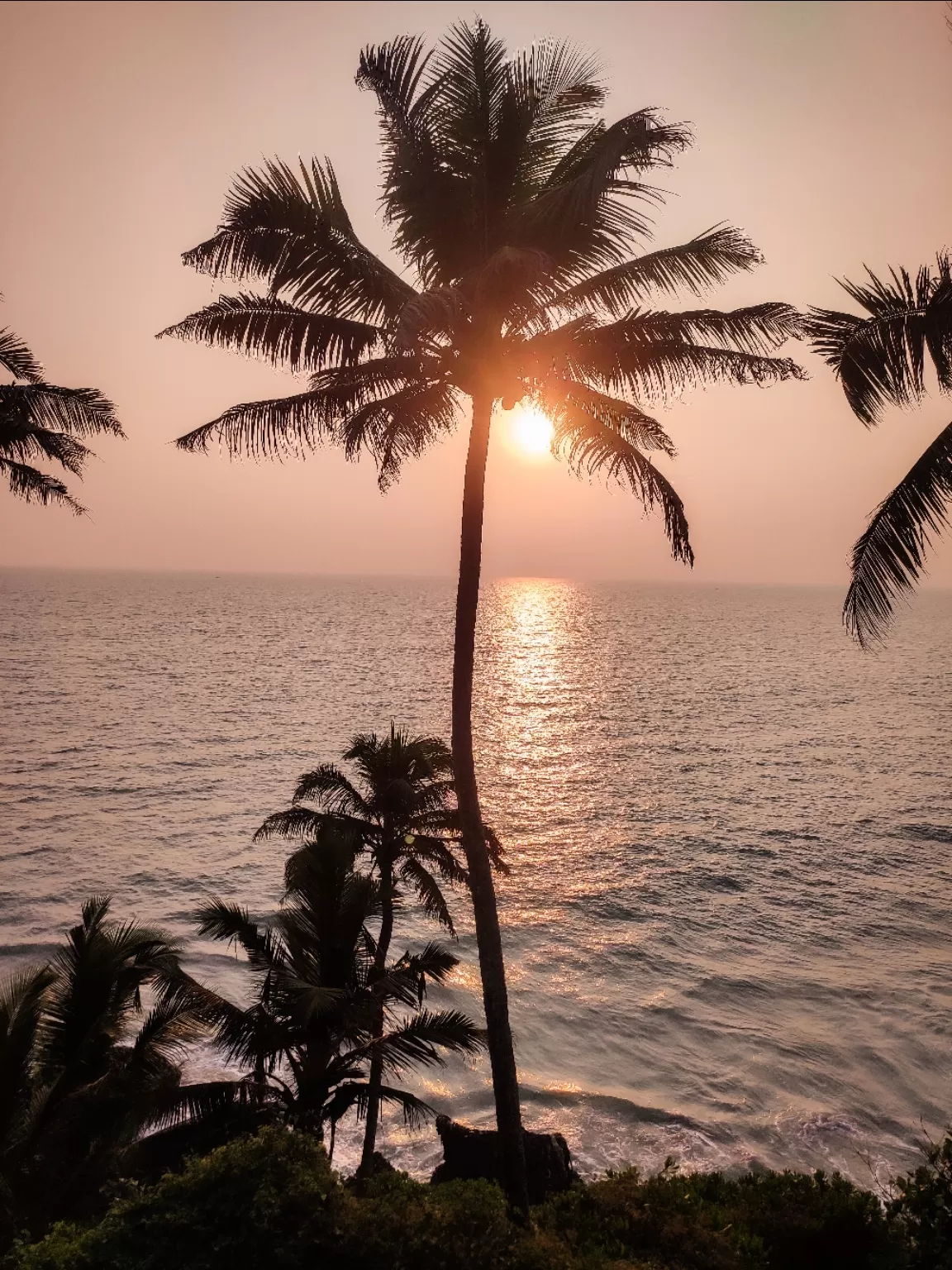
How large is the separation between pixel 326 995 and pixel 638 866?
31.0 metres

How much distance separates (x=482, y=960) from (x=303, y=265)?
986 centimetres

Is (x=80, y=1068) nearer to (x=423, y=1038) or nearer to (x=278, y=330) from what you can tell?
(x=423, y=1038)

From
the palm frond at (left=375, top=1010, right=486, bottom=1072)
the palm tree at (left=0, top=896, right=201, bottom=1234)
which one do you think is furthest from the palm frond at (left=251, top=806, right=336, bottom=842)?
the palm frond at (left=375, top=1010, right=486, bottom=1072)

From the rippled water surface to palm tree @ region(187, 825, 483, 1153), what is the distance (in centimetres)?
952

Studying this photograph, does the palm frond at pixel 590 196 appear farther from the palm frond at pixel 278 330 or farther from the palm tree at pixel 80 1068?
the palm tree at pixel 80 1068

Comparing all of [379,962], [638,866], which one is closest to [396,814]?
[379,962]

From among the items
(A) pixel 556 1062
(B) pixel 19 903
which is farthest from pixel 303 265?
(B) pixel 19 903

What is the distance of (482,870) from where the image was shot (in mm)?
11859

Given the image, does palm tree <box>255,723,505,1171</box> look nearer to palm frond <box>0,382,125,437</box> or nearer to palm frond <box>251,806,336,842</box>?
palm frond <box>251,806,336,842</box>

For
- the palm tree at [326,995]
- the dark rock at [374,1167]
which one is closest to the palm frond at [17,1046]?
the palm tree at [326,995]

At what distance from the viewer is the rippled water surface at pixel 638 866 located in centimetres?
2236

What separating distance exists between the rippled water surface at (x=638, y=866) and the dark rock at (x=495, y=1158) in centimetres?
239

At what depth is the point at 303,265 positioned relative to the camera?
33.8 ft

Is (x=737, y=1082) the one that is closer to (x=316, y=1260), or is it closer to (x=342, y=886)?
(x=342, y=886)
